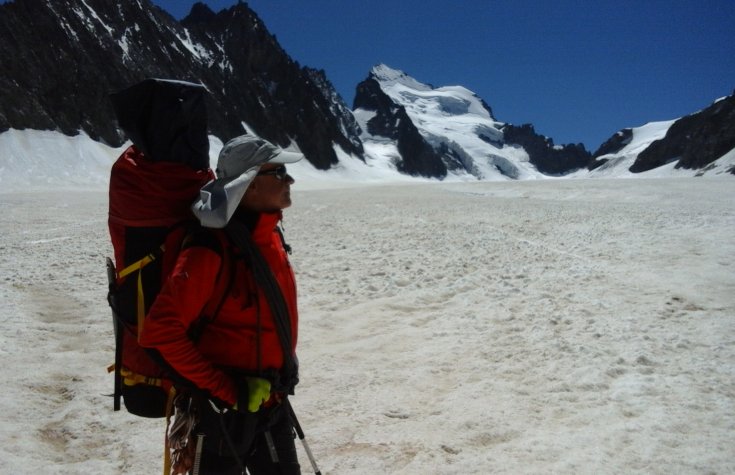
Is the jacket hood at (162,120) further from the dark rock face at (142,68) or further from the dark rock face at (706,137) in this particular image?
the dark rock face at (706,137)

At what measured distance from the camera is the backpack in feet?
8.08

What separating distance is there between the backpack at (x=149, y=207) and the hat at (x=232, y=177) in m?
0.17

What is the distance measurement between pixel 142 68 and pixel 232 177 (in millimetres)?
109341

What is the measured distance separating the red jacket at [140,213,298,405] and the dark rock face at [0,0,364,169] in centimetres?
4514

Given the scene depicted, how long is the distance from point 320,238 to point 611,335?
10.3m

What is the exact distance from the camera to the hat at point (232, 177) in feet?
7.58

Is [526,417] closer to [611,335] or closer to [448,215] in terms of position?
[611,335]

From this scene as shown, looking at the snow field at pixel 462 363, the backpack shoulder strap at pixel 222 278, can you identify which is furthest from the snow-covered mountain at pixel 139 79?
the backpack shoulder strap at pixel 222 278

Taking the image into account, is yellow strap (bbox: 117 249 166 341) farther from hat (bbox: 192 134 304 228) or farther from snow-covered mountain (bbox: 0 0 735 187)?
snow-covered mountain (bbox: 0 0 735 187)

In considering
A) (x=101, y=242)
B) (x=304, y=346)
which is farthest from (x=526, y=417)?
(x=101, y=242)

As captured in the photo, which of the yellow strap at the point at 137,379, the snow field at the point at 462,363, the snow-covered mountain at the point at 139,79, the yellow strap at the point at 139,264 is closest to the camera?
the yellow strap at the point at 139,264

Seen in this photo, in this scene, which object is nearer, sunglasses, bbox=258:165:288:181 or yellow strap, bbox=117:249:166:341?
yellow strap, bbox=117:249:166:341

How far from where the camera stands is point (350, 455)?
14.1 ft

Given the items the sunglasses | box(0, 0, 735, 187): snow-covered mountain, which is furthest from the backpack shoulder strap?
box(0, 0, 735, 187): snow-covered mountain
